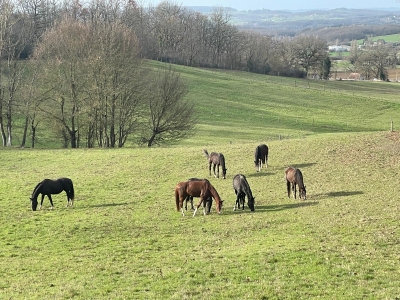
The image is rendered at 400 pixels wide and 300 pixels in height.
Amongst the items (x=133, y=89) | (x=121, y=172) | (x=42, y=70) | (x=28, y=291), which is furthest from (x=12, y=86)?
(x=28, y=291)

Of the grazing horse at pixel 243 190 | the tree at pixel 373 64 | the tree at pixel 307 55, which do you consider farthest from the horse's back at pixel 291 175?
the tree at pixel 373 64

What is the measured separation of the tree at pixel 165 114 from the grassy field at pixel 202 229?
11.3 metres

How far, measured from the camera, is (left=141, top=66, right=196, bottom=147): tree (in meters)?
49.0

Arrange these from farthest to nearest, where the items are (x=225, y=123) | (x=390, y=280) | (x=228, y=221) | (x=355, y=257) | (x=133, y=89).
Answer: (x=225, y=123) < (x=133, y=89) < (x=228, y=221) < (x=355, y=257) < (x=390, y=280)

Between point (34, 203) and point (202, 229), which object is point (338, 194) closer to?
point (202, 229)

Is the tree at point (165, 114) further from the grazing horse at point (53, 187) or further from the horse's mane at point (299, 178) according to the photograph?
the horse's mane at point (299, 178)

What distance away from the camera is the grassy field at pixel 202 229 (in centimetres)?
1210

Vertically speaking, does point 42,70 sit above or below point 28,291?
above

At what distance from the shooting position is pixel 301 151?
3188cm

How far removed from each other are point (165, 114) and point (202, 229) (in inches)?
1262

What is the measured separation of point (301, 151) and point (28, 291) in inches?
889

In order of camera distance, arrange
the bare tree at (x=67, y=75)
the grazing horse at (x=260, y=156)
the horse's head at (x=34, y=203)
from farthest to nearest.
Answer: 1. the bare tree at (x=67, y=75)
2. the grazing horse at (x=260, y=156)
3. the horse's head at (x=34, y=203)

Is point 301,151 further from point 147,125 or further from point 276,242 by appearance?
point 147,125

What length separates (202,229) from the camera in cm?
1800
